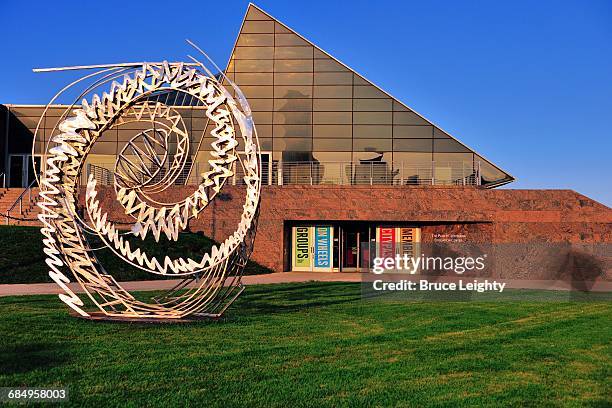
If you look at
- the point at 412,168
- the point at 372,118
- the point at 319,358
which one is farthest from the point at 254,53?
the point at 319,358

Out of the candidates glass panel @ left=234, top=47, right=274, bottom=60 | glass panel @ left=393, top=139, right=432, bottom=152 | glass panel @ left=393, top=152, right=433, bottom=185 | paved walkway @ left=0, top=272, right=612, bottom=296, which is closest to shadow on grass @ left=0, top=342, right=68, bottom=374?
paved walkway @ left=0, top=272, right=612, bottom=296

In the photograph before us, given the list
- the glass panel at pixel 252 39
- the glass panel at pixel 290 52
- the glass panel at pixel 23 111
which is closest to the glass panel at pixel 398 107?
the glass panel at pixel 290 52

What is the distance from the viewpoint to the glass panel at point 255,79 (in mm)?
26922

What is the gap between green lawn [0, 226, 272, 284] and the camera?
17.0m

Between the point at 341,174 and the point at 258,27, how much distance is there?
26.0ft

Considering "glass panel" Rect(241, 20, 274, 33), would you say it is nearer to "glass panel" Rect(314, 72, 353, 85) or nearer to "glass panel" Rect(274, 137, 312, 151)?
"glass panel" Rect(314, 72, 353, 85)

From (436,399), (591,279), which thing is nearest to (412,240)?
(591,279)

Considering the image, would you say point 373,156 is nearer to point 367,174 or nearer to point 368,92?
point 367,174

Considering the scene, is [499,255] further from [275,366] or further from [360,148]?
[275,366]

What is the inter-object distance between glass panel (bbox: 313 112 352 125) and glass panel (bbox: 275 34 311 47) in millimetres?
3234

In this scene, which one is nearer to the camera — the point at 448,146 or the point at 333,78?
the point at 448,146

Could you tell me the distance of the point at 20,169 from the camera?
29.7 meters

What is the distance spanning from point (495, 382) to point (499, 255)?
15825mm

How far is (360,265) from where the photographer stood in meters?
24.4
